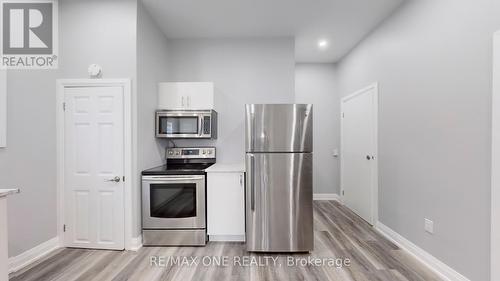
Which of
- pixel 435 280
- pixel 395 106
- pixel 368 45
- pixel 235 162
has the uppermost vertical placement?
pixel 368 45

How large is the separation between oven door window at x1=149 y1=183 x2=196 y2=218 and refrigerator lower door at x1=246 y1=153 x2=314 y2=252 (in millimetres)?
836

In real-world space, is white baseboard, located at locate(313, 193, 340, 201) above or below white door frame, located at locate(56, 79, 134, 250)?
below

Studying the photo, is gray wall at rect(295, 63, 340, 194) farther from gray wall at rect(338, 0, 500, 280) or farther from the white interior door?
the white interior door

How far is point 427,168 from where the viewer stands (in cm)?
243

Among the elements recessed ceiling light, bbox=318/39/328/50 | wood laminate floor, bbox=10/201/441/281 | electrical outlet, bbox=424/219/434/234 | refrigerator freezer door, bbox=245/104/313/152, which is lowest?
wood laminate floor, bbox=10/201/441/281

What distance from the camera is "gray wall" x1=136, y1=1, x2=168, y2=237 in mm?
2807

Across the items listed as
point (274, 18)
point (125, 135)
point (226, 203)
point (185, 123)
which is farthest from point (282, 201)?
point (274, 18)

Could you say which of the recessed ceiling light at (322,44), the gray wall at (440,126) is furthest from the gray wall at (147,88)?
the gray wall at (440,126)

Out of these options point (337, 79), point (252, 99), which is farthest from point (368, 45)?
point (252, 99)

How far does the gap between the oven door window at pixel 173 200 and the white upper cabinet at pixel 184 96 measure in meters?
1.13

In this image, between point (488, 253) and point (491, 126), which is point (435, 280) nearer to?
point (488, 253)

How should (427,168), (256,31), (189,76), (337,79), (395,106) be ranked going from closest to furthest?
(427,168) → (395,106) → (256,31) → (189,76) → (337,79)

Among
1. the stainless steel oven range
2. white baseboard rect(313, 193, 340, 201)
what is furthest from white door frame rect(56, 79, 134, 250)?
white baseboard rect(313, 193, 340, 201)

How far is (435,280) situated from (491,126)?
1.43 metres
